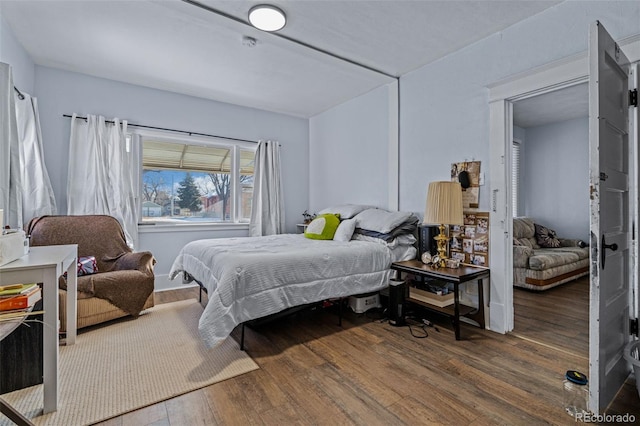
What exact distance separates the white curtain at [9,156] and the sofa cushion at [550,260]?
5.37 m

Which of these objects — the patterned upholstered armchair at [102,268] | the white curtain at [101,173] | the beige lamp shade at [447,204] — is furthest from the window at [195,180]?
the beige lamp shade at [447,204]

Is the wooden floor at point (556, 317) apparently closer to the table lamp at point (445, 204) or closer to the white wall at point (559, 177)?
the table lamp at point (445, 204)

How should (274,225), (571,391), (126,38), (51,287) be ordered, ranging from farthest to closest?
(274,225)
(126,38)
(571,391)
(51,287)

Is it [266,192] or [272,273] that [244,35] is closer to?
[272,273]

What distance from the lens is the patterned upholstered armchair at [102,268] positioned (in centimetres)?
254

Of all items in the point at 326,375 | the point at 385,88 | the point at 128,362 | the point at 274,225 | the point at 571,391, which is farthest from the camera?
the point at 274,225

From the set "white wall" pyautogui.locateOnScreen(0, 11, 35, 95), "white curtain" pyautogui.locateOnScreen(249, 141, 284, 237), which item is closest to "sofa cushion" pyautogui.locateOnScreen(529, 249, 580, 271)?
"white curtain" pyautogui.locateOnScreen(249, 141, 284, 237)

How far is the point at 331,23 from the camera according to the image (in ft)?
8.30

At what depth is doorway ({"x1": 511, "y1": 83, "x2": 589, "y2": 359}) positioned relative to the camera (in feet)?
12.4

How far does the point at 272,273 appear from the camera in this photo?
229 cm

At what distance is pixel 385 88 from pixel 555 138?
3.59m

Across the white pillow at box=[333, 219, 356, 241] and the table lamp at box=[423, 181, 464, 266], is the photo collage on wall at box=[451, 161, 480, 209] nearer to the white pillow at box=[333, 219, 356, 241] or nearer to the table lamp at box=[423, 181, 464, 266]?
the table lamp at box=[423, 181, 464, 266]

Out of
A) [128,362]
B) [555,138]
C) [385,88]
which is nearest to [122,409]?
[128,362]

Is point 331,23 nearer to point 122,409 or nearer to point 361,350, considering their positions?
point 361,350
